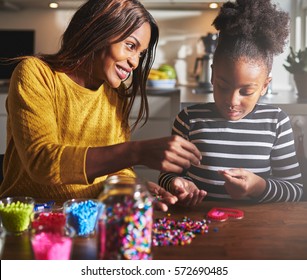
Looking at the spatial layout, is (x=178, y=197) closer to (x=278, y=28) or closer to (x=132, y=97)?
(x=132, y=97)

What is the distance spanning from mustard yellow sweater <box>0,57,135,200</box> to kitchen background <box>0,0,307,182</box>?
98 millimetres

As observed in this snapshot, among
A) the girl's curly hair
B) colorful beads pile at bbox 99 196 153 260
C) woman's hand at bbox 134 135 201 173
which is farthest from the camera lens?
the girl's curly hair

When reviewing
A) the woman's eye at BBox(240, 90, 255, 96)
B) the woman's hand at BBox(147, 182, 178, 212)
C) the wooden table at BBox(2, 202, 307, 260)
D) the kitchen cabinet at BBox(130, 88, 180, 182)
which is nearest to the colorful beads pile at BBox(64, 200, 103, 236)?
the wooden table at BBox(2, 202, 307, 260)

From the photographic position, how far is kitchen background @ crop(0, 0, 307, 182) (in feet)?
2.56

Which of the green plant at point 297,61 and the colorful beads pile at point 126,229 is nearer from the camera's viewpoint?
the colorful beads pile at point 126,229

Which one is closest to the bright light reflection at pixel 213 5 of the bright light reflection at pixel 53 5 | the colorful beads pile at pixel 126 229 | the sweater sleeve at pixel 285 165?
the sweater sleeve at pixel 285 165

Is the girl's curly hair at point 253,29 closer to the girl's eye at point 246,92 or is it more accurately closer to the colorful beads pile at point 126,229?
the girl's eye at point 246,92

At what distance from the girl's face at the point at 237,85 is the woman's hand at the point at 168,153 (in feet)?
0.63

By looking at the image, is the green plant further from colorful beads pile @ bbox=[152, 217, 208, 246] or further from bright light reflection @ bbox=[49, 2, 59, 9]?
bright light reflection @ bbox=[49, 2, 59, 9]

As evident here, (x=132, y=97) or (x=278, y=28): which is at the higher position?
(x=278, y=28)

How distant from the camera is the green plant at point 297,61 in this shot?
30.6 inches

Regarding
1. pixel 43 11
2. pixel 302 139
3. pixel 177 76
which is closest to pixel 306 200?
pixel 302 139

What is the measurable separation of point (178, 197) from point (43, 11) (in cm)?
52
